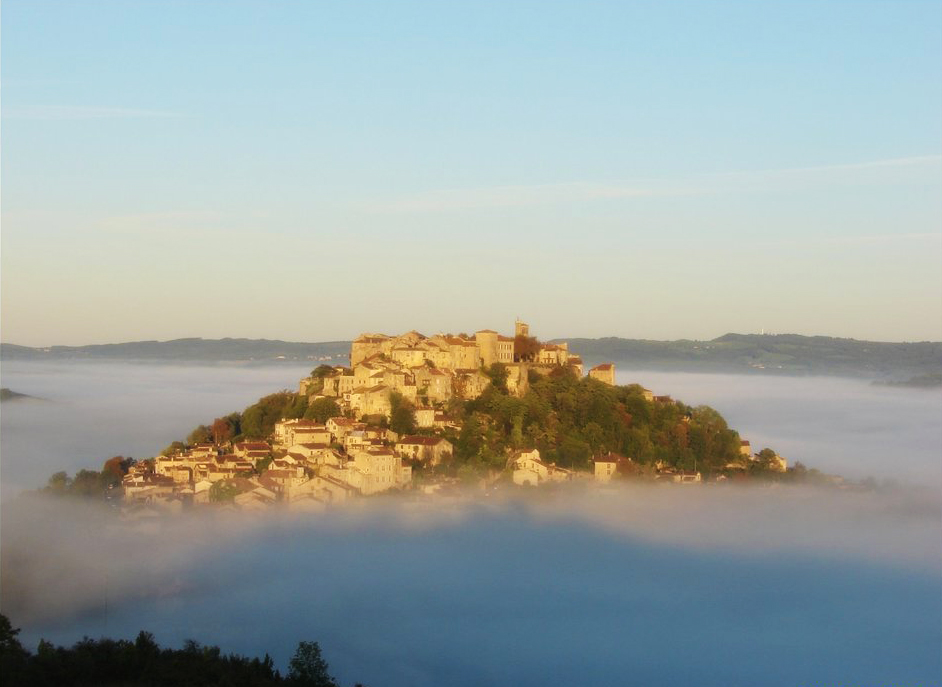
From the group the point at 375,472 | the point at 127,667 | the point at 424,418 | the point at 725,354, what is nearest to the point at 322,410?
the point at 424,418

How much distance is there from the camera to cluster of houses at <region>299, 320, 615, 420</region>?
47031 mm

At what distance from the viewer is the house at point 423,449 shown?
43844mm

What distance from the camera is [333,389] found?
160ft

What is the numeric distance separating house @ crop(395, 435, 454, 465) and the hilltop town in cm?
5

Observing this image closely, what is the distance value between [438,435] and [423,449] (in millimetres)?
1654

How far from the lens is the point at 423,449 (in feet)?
144

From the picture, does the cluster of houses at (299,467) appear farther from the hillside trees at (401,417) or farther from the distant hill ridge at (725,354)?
the distant hill ridge at (725,354)

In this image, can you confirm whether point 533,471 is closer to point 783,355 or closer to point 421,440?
point 421,440

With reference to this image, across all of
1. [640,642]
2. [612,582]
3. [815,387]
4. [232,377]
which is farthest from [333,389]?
[815,387]

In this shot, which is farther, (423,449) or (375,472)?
(423,449)

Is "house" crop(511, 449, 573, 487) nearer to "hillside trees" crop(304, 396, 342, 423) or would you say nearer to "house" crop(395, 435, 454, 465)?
"house" crop(395, 435, 454, 465)

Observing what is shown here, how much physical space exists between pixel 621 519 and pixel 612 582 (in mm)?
3302

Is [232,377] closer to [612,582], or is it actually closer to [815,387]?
[815,387]

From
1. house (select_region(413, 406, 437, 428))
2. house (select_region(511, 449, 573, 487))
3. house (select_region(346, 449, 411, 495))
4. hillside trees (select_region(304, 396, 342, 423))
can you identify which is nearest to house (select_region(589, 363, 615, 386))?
house (select_region(511, 449, 573, 487))
